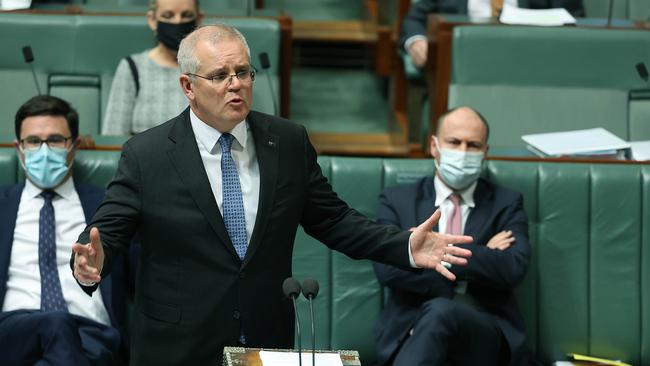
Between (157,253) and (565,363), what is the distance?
66 cm

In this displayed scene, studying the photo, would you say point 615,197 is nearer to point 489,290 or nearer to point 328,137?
point 489,290

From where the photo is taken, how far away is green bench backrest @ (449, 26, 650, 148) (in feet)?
6.84

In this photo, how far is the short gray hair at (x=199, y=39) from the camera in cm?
112

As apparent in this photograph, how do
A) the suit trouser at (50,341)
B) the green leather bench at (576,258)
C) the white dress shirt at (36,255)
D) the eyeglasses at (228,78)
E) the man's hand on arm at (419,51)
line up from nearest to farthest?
the eyeglasses at (228,78)
the suit trouser at (50,341)
the white dress shirt at (36,255)
the green leather bench at (576,258)
the man's hand on arm at (419,51)

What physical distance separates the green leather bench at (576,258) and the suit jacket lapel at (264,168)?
42 centimetres

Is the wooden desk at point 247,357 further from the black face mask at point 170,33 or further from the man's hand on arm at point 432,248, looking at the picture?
the black face mask at point 170,33

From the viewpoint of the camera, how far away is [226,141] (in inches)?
46.1

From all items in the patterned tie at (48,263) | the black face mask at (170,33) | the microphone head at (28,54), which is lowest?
the patterned tie at (48,263)

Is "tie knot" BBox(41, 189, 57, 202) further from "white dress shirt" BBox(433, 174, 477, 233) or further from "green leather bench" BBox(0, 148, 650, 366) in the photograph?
"white dress shirt" BBox(433, 174, 477, 233)

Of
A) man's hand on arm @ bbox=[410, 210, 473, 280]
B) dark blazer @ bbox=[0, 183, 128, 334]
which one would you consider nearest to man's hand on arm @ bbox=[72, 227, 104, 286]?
man's hand on arm @ bbox=[410, 210, 473, 280]

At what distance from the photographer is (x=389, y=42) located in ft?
8.93

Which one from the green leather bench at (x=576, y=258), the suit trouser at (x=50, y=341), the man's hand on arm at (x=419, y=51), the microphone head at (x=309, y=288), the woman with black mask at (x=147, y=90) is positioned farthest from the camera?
the man's hand on arm at (x=419, y=51)

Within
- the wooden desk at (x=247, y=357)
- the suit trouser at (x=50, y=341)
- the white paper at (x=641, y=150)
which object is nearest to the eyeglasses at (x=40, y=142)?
the suit trouser at (x=50, y=341)

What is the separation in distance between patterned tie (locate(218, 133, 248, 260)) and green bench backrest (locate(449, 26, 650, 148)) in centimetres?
97
